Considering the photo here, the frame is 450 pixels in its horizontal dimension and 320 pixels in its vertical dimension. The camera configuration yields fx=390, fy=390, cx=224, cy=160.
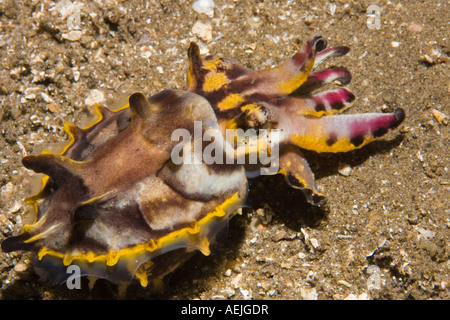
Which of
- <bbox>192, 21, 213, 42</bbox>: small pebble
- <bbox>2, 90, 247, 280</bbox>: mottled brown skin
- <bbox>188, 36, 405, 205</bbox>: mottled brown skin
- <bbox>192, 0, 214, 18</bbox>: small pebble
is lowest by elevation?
<bbox>2, 90, 247, 280</bbox>: mottled brown skin

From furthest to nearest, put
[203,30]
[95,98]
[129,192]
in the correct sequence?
[203,30] → [95,98] → [129,192]

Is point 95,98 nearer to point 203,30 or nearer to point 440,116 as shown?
point 203,30

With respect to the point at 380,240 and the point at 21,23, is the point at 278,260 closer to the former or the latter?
the point at 380,240

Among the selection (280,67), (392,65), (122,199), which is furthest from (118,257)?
(392,65)

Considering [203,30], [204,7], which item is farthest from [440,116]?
[204,7]

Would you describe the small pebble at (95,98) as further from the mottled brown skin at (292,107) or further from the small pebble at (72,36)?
the mottled brown skin at (292,107)

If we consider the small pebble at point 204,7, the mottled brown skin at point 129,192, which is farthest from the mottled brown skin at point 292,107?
the small pebble at point 204,7

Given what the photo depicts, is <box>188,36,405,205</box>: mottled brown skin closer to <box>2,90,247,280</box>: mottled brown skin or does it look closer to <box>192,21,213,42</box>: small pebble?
<box>2,90,247,280</box>: mottled brown skin

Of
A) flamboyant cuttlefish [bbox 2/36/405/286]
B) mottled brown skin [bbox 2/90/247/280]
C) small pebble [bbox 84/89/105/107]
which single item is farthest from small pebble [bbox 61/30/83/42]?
mottled brown skin [bbox 2/90/247/280]
